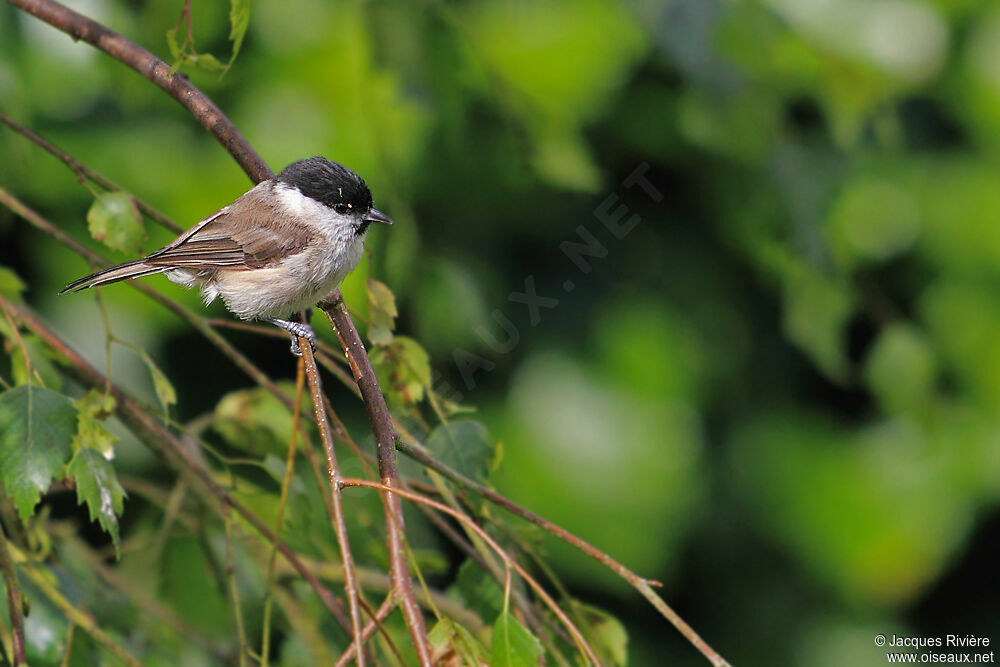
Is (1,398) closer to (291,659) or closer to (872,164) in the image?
(291,659)

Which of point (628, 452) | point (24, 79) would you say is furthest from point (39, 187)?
point (628, 452)

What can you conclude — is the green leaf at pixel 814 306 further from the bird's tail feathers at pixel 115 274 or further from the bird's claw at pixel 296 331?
the bird's tail feathers at pixel 115 274

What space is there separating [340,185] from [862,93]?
4.73ft

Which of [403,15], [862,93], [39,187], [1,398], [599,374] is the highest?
[403,15]

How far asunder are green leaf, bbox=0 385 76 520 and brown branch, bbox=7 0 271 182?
17.2 inches

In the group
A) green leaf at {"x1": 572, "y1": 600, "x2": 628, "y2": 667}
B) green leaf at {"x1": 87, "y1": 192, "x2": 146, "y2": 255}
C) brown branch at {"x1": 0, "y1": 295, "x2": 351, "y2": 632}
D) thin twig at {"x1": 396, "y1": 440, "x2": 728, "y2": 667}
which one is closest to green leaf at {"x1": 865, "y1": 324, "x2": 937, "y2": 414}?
green leaf at {"x1": 572, "y1": 600, "x2": 628, "y2": 667}

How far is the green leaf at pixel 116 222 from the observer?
1.50m

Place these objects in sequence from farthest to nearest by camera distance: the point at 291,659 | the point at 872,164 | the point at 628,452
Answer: the point at 872,164 < the point at 628,452 < the point at 291,659

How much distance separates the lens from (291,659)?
71.9 inches

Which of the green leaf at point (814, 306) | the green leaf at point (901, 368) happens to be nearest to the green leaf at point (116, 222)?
the green leaf at point (814, 306)

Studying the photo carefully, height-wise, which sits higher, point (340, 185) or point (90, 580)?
point (340, 185)

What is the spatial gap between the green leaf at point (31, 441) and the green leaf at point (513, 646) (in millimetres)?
667

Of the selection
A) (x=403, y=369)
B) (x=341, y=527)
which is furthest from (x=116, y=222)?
(x=341, y=527)

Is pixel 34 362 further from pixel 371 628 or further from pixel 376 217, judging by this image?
pixel 371 628
